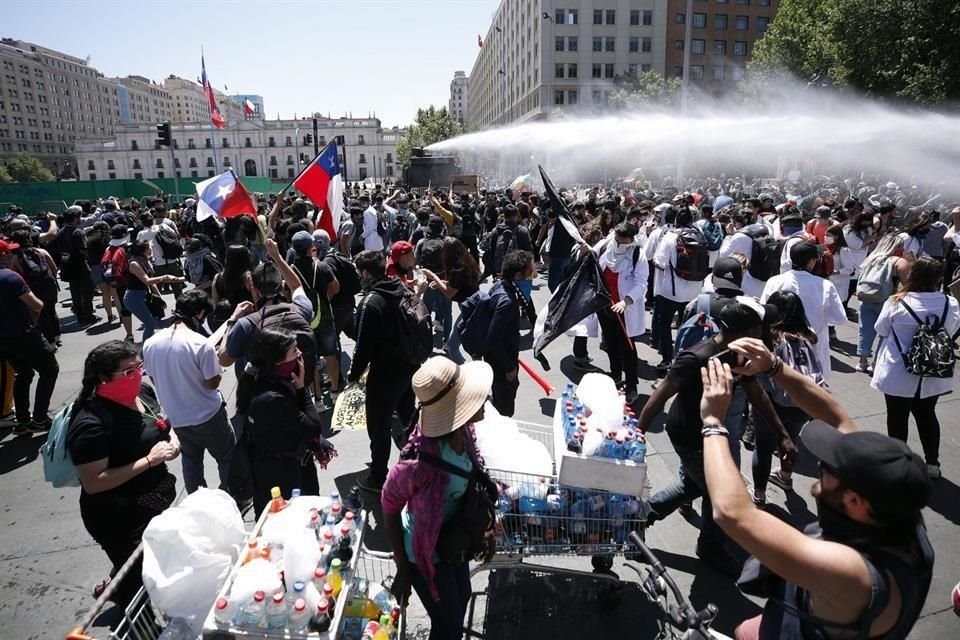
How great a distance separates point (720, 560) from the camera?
377 centimetres

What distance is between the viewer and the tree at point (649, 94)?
48.5m

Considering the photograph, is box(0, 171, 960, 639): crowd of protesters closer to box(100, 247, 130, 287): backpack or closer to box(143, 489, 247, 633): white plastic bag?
box(100, 247, 130, 287): backpack

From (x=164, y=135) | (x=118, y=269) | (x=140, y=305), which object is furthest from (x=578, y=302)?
(x=164, y=135)

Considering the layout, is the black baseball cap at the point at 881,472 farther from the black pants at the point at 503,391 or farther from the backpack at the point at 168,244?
the backpack at the point at 168,244

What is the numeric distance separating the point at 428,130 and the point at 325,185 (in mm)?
79341

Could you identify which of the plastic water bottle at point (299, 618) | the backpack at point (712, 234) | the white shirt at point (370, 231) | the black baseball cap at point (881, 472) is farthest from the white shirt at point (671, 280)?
the white shirt at point (370, 231)

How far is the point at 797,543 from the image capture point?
1646 mm

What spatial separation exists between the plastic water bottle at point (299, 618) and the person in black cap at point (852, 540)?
1.55 metres

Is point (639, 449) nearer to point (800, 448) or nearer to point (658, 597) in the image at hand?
point (658, 597)

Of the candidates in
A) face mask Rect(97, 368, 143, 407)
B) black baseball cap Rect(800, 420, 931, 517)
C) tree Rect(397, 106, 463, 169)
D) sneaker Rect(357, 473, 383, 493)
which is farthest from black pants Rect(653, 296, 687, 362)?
tree Rect(397, 106, 463, 169)

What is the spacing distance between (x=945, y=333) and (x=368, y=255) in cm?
474

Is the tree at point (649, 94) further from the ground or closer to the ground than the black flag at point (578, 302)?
further from the ground

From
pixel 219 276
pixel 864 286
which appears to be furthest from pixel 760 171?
pixel 219 276

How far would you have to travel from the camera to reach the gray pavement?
338cm
